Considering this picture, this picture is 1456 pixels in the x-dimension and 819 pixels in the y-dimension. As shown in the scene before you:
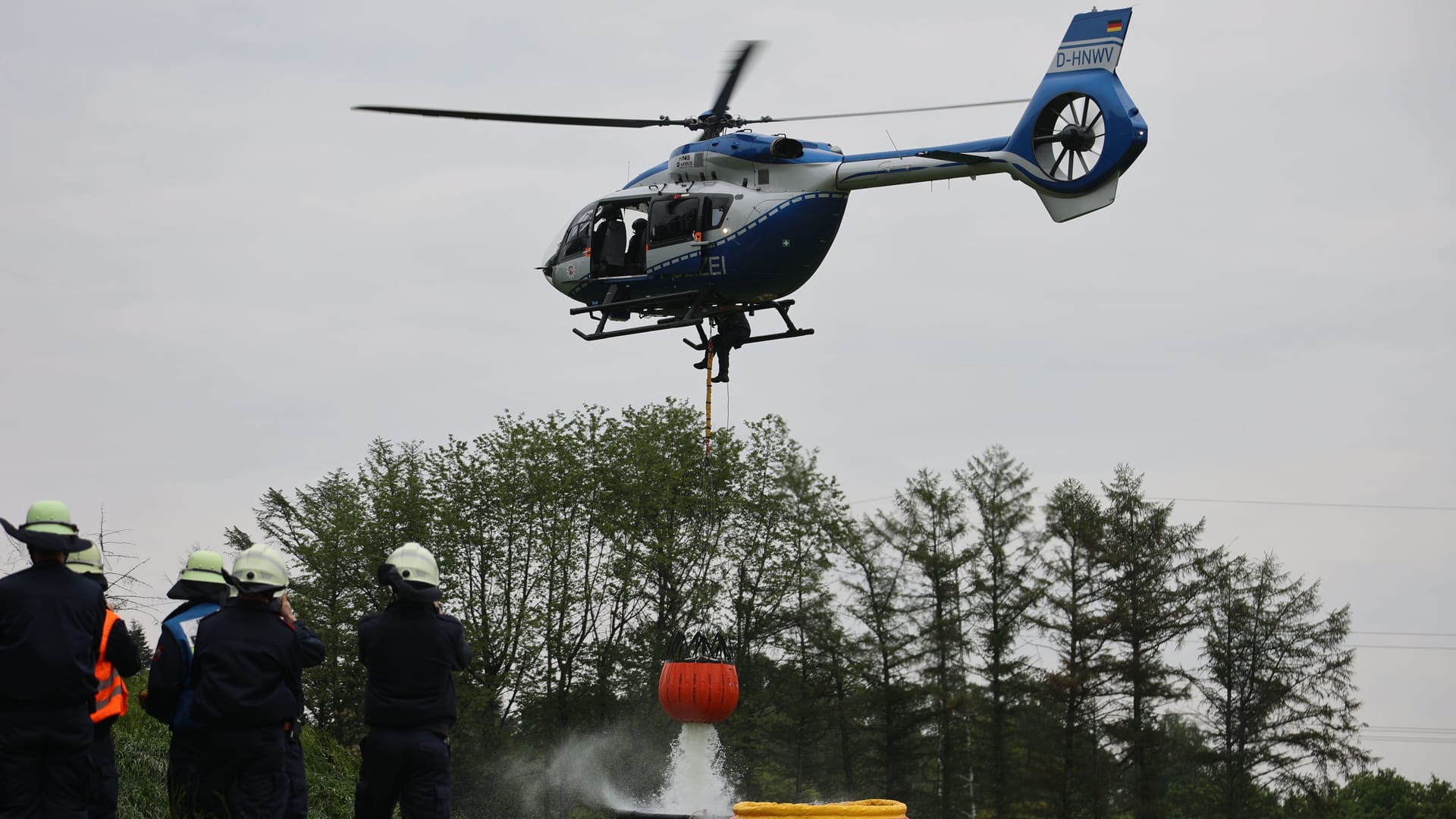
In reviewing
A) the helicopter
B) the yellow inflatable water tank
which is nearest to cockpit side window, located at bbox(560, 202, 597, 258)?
the helicopter

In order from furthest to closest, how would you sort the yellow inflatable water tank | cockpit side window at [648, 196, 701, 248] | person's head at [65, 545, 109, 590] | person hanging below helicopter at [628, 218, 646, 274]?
person hanging below helicopter at [628, 218, 646, 274]
cockpit side window at [648, 196, 701, 248]
the yellow inflatable water tank
person's head at [65, 545, 109, 590]

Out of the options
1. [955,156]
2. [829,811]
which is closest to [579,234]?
[955,156]

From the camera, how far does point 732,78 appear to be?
22.0 meters

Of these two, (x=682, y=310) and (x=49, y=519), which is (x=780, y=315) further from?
(x=49, y=519)

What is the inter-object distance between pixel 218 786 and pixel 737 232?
44.5 ft

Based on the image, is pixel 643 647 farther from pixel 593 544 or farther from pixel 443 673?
pixel 443 673

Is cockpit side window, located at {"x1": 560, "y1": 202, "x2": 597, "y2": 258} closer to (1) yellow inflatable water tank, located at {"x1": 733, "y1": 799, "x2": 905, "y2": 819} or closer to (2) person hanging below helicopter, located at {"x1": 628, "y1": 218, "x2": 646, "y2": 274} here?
(2) person hanging below helicopter, located at {"x1": 628, "y1": 218, "x2": 646, "y2": 274}

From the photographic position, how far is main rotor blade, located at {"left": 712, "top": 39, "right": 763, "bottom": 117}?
21.5 m

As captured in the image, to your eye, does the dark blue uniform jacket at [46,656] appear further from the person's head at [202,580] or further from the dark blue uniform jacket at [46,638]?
the person's head at [202,580]

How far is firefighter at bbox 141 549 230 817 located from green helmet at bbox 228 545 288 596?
1.15 ft

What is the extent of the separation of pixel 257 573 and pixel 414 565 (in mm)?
905

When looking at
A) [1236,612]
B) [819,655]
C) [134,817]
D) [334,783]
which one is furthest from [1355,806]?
[134,817]

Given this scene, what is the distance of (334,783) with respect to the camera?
1543 centimetres

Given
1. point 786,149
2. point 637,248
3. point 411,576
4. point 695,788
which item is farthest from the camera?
point 695,788
